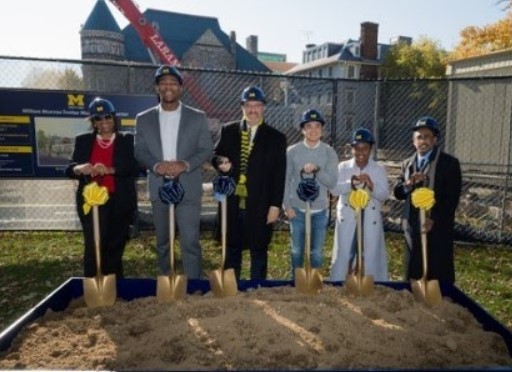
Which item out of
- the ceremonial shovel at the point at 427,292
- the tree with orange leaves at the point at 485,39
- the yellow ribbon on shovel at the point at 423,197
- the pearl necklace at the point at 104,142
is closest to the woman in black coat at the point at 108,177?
the pearl necklace at the point at 104,142

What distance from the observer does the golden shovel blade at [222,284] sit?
3127 mm

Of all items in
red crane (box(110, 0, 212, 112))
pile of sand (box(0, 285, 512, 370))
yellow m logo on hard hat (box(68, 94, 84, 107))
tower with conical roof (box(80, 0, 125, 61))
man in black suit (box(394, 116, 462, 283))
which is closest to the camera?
pile of sand (box(0, 285, 512, 370))

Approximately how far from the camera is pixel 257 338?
2449 millimetres

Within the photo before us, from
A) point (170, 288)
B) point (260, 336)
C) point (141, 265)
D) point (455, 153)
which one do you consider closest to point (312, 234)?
point (170, 288)

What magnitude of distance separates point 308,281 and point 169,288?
0.98m

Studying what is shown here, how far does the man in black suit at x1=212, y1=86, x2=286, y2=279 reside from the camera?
3.96 m

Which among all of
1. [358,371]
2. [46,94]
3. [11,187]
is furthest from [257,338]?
[11,187]

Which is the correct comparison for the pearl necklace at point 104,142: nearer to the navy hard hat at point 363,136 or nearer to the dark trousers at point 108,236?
the dark trousers at point 108,236

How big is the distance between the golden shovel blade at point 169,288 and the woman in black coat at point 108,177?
1.20m

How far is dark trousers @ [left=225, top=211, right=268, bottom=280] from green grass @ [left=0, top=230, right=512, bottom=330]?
1.34m

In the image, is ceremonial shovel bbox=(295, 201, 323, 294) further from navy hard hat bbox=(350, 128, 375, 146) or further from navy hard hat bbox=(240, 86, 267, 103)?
navy hard hat bbox=(240, 86, 267, 103)

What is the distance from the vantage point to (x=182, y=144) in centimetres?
392

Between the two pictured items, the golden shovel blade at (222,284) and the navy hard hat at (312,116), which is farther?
the navy hard hat at (312,116)

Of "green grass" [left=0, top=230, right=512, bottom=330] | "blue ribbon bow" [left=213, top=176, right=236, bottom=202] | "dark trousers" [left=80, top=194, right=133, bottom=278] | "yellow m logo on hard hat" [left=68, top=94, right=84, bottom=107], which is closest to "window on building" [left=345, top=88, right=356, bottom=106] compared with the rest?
"green grass" [left=0, top=230, right=512, bottom=330]
